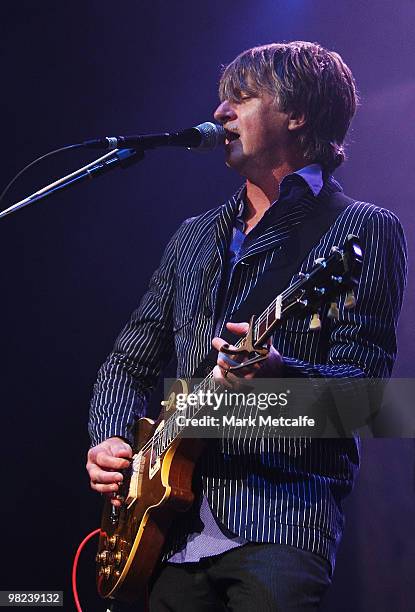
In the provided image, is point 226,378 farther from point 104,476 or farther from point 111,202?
point 111,202

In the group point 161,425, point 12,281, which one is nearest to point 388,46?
point 12,281

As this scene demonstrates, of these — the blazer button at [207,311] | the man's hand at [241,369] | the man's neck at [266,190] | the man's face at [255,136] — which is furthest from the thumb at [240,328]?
the man's face at [255,136]

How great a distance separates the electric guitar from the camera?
161 cm

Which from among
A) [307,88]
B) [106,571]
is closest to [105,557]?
[106,571]

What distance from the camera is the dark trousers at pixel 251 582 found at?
5.62 feet

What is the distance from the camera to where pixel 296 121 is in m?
2.49

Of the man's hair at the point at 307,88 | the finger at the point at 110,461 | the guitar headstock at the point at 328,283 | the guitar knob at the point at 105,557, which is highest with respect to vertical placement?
the man's hair at the point at 307,88

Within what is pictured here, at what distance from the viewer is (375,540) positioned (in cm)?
300

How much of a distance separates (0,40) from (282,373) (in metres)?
2.39

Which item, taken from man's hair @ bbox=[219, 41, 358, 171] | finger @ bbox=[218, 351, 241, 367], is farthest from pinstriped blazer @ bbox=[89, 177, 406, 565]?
man's hair @ bbox=[219, 41, 358, 171]

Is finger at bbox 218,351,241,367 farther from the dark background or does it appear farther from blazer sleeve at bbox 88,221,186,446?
the dark background

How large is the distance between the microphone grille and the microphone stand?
0.62 feet

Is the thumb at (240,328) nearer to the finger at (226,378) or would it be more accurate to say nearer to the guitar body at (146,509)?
the finger at (226,378)

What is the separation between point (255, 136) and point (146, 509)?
1.18 metres
